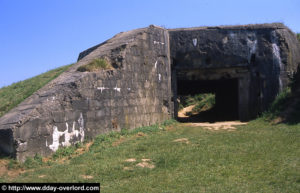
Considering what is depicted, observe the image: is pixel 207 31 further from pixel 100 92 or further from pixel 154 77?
pixel 100 92

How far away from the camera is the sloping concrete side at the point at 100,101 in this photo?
6609 millimetres

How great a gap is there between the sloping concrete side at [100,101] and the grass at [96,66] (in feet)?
0.55

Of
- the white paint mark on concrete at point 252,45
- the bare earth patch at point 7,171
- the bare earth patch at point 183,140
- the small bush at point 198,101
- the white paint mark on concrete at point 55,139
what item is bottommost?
the bare earth patch at point 7,171

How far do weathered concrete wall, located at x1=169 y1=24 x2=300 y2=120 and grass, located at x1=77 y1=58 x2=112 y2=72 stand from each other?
11.2ft

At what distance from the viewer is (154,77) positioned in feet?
33.9

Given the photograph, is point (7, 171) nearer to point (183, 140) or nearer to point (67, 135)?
point (67, 135)

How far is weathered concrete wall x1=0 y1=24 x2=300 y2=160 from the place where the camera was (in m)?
6.89

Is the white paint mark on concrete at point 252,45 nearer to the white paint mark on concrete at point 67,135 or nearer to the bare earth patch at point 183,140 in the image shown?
the bare earth patch at point 183,140

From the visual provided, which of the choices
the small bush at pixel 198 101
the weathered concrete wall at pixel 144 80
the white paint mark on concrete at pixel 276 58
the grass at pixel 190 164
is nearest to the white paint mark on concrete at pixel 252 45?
the weathered concrete wall at pixel 144 80

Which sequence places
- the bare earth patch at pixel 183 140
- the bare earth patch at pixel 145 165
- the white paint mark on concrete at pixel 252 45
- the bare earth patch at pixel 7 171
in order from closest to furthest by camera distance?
the bare earth patch at pixel 7 171 < the bare earth patch at pixel 145 165 < the bare earth patch at pixel 183 140 < the white paint mark on concrete at pixel 252 45

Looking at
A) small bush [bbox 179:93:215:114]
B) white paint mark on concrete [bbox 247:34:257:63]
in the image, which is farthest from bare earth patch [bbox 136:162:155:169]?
small bush [bbox 179:93:215:114]

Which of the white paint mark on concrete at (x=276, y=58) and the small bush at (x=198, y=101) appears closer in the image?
the white paint mark on concrete at (x=276, y=58)

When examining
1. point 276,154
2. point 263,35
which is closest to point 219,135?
point 276,154

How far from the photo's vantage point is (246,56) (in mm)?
11391
